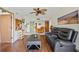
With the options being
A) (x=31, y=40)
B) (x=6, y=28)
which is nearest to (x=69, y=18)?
(x=31, y=40)

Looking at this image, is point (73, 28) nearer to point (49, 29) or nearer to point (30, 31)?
point (49, 29)

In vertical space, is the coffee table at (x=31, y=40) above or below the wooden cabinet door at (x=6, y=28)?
below

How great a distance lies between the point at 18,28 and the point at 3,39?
404 mm

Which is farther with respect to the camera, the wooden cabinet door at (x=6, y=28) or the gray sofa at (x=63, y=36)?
the gray sofa at (x=63, y=36)

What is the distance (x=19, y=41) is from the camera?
2.98m

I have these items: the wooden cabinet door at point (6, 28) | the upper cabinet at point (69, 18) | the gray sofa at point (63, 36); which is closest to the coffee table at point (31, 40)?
the gray sofa at point (63, 36)

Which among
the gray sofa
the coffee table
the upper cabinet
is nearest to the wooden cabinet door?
the coffee table

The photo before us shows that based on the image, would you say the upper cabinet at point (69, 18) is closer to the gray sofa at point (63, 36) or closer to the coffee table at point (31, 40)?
the gray sofa at point (63, 36)

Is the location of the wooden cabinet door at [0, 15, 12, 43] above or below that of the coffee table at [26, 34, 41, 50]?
above

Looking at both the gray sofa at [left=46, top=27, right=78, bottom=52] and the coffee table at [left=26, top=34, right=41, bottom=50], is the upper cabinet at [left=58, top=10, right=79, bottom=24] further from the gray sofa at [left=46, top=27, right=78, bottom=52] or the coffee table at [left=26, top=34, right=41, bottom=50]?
the coffee table at [left=26, top=34, right=41, bottom=50]

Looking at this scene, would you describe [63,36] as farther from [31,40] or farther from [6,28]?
[6,28]

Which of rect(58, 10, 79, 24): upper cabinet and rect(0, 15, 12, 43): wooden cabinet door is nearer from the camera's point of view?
rect(0, 15, 12, 43): wooden cabinet door

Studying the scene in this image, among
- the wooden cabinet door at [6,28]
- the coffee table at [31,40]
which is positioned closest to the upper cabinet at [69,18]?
the coffee table at [31,40]

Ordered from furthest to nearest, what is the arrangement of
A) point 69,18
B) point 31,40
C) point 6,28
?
point 31,40 < point 69,18 < point 6,28
